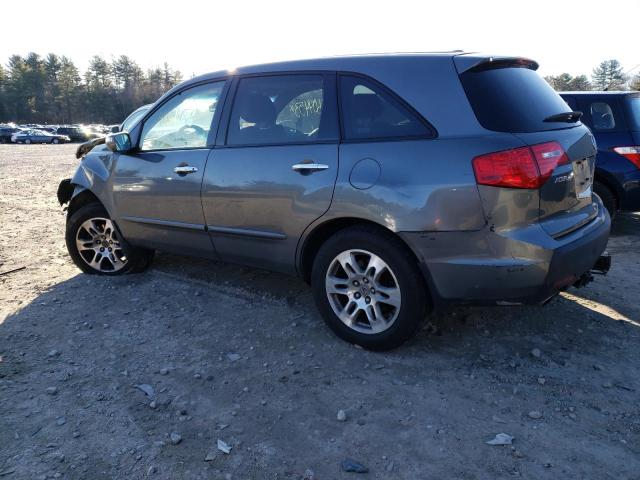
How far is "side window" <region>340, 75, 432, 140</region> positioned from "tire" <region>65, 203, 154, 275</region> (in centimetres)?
261

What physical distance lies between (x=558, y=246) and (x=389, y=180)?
3.24 ft

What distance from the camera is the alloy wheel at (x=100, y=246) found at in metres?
4.84

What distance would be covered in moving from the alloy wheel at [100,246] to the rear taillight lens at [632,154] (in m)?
5.53

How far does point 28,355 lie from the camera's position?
3398mm

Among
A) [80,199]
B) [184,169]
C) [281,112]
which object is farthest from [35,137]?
[281,112]

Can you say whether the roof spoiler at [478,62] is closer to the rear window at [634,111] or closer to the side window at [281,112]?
the side window at [281,112]

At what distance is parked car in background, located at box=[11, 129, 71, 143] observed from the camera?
143 ft

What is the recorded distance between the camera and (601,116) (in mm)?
6020

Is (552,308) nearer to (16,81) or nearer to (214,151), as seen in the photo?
(214,151)

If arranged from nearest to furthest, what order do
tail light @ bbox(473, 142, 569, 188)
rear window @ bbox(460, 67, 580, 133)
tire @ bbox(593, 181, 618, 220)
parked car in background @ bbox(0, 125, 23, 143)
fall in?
1. tail light @ bbox(473, 142, 569, 188)
2. rear window @ bbox(460, 67, 580, 133)
3. tire @ bbox(593, 181, 618, 220)
4. parked car in background @ bbox(0, 125, 23, 143)

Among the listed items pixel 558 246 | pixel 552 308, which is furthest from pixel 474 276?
pixel 552 308

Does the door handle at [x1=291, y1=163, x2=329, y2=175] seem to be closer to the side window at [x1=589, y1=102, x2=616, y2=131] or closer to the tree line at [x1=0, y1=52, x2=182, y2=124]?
the side window at [x1=589, y1=102, x2=616, y2=131]

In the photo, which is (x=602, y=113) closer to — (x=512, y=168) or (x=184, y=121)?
(x=512, y=168)

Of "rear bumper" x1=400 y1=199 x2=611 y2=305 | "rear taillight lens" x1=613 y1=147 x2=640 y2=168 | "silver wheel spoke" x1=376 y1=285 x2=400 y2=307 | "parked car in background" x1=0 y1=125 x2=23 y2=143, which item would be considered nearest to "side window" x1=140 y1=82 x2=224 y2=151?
"silver wheel spoke" x1=376 y1=285 x2=400 y2=307
